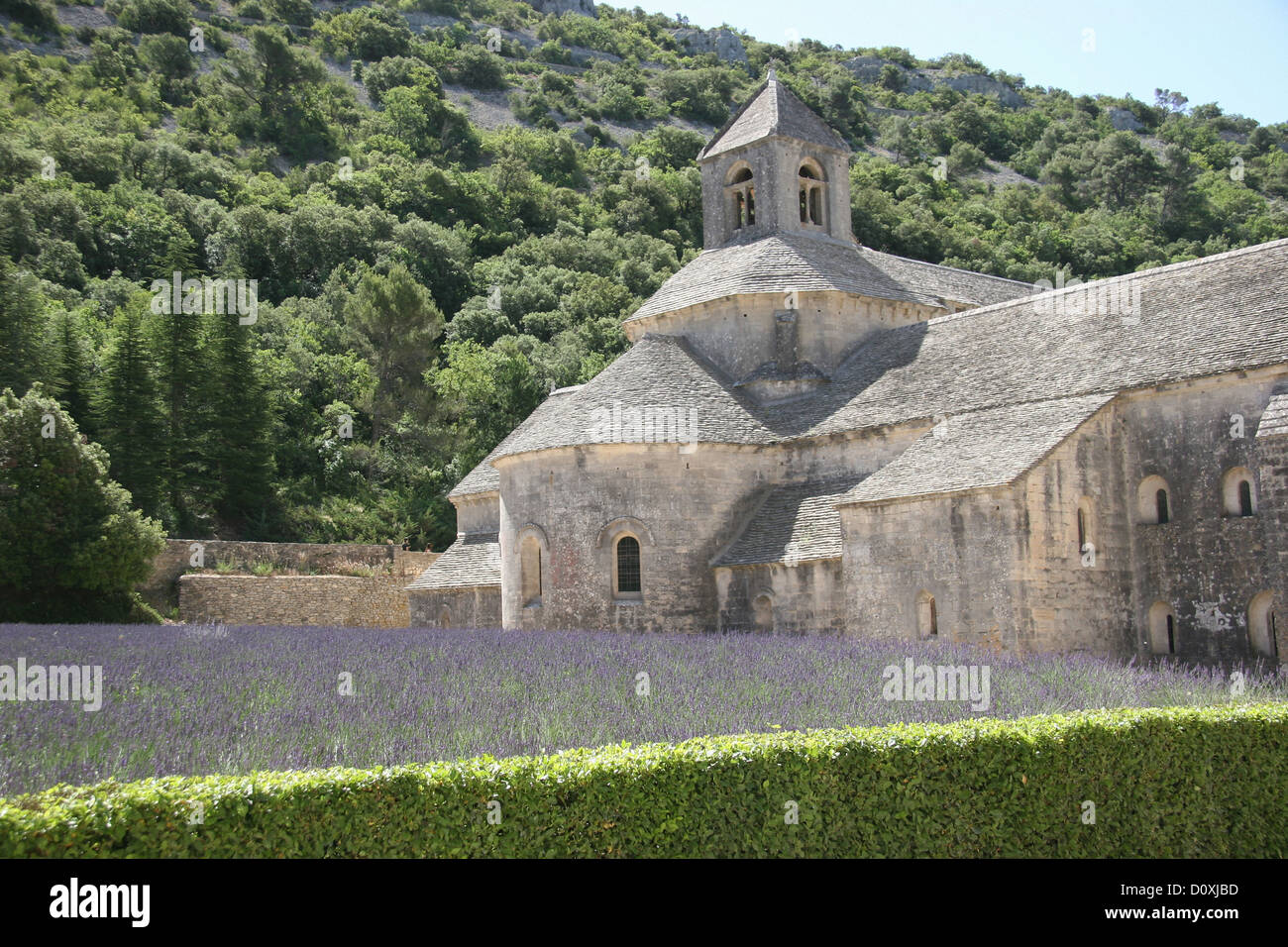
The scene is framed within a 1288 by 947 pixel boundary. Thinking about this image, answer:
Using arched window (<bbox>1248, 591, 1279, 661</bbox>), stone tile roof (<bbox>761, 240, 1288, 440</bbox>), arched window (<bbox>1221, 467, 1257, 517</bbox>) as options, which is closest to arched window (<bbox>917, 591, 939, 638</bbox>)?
stone tile roof (<bbox>761, 240, 1288, 440</bbox>)

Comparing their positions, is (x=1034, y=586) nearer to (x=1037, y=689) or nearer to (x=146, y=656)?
(x=1037, y=689)

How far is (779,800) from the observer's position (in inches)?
354

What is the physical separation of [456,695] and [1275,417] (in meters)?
14.8

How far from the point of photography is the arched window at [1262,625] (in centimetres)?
1999

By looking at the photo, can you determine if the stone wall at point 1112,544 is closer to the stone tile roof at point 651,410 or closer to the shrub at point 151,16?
the stone tile roof at point 651,410

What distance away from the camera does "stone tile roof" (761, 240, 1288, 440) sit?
21.5 meters

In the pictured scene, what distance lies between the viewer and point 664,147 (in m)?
93.8

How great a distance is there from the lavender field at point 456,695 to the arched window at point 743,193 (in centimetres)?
1596

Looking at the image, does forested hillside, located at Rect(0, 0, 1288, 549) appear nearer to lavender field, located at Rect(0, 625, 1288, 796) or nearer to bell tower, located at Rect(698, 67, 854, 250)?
bell tower, located at Rect(698, 67, 854, 250)

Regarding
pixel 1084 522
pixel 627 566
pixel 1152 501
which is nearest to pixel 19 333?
pixel 627 566

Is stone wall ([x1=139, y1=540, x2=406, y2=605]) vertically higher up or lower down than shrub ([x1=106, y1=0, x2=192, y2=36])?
lower down

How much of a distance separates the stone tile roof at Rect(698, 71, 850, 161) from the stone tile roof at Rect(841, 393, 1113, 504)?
12771 mm

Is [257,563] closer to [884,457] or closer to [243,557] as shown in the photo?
[243,557]

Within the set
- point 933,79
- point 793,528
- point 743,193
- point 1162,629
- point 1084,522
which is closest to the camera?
point 1084,522
